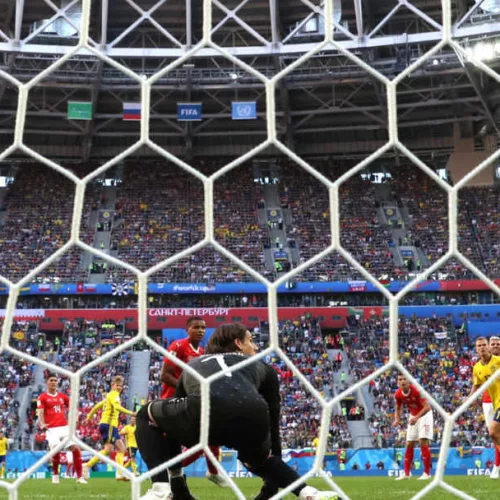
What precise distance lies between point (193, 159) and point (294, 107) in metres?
3.96

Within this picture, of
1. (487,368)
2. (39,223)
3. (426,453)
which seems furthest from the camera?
(39,223)

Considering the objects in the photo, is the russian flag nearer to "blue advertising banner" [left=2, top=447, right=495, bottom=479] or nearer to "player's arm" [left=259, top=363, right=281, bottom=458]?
"blue advertising banner" [left=2, top=447, right=495, bottom=479]

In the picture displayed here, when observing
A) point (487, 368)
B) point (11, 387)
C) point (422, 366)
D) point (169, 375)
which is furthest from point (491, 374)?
point (11, 387)

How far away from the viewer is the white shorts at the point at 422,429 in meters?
7.97

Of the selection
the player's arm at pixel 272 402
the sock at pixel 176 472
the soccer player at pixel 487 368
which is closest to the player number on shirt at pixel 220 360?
the player's arm at pixel 272 402

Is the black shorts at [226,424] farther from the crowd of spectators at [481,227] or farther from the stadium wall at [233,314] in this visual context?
the crowd of spectators at [481,227]

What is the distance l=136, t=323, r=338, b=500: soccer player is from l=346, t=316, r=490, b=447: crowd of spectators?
37.0ft

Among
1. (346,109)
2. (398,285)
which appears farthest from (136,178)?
(398,285)

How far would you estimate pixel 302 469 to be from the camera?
14.5m

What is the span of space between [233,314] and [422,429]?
49.6 feet

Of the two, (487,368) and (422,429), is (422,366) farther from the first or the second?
(487,368)

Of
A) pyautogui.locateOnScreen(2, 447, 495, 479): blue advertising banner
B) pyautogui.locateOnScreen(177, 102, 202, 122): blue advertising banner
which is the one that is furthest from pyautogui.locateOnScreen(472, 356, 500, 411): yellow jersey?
pyautogui.locateOnScreen(177, 102, 202, 122): blue advertising banner

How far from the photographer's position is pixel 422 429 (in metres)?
7.98

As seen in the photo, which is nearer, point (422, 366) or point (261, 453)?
point (261, 453)
